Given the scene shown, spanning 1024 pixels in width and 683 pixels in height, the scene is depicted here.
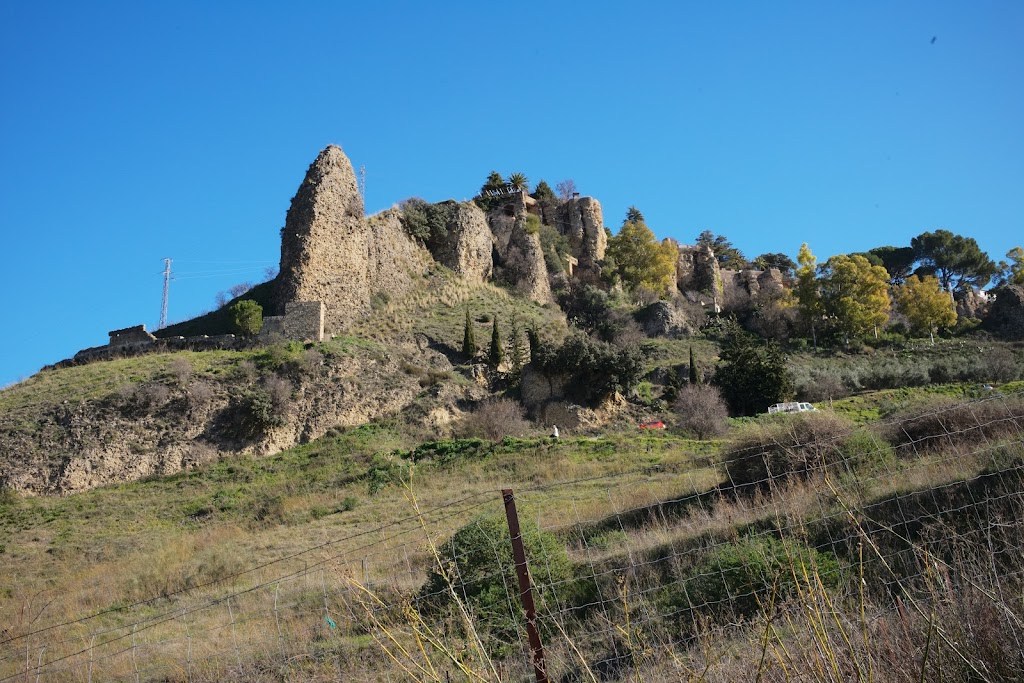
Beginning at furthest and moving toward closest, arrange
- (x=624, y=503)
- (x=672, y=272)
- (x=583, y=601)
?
(x=672, y=272) → (x=624, y=503) → (x=583, y=601)

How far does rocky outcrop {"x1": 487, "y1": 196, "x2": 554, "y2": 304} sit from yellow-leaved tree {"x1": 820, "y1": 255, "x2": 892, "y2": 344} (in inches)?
633

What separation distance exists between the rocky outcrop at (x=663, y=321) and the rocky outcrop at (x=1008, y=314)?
17.6 meters

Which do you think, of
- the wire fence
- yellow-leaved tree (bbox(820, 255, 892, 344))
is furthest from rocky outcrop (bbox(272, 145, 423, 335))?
yellow-leaved tree (bbox(820, 255, 892, 344))

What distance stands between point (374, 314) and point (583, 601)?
26340 millimetres

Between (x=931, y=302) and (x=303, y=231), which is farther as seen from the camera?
(x=931, y=302)

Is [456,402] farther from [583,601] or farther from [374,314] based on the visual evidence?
[583,601]

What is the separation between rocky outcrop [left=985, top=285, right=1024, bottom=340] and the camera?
141ft

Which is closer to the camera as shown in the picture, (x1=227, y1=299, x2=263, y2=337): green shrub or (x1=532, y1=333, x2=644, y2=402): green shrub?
(x1=532, y1=333, x2=644, y2=402): green shrub

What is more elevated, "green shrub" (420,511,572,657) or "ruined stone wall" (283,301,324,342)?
"ruined stone wall" (283,301,324,342)

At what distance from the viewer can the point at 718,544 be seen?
8.52 meters

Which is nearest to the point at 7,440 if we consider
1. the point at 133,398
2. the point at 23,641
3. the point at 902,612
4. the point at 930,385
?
the point at 133,398

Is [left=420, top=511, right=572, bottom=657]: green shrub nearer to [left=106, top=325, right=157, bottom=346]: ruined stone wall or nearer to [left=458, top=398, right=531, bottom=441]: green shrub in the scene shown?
[left=458, top=398, right=531, bottom=441]: green shrub

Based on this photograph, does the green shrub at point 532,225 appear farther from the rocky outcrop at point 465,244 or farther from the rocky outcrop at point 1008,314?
the rocky outcrop at point 1008,314

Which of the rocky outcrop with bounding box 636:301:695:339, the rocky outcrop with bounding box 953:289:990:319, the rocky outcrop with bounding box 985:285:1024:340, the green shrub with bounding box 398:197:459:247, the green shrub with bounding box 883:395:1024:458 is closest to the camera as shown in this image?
the green shrub with bounding box 883:395:1024:458
